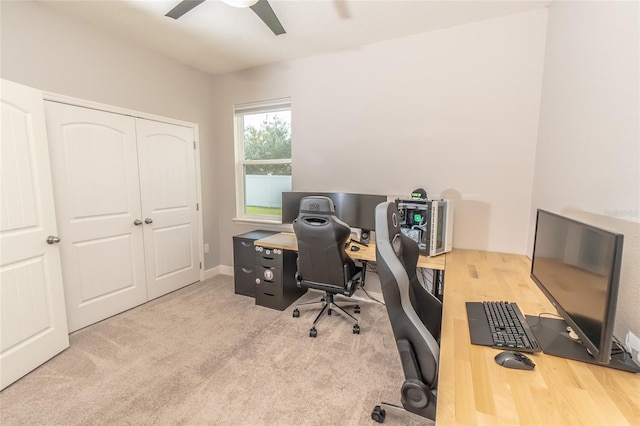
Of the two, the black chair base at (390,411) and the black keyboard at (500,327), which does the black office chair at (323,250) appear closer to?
the black chair base at (390,411)

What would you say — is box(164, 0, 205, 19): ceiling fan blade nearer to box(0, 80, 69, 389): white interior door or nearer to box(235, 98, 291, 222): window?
box(0, 80, 69, 389): white interior door

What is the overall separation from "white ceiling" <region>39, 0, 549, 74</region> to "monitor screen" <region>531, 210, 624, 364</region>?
1890 mm

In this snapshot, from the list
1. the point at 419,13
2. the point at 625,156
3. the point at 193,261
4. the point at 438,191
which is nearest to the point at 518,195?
the point at 438,191

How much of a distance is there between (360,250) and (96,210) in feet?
8.02

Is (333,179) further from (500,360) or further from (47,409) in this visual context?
(47,409)

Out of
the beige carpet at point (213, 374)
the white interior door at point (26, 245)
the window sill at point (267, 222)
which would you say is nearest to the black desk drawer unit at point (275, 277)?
the beige carpet at point (213, 374)

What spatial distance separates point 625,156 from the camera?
3.80ft

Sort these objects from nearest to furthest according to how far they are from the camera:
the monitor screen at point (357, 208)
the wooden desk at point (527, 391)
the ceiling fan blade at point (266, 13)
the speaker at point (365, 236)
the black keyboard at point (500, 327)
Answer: the wooden desk at point (527, 391) → the black keyboard at point (500, 327) → the ceiling fan blade at point (266, 13) → the monitor screen at point (357, 208) → the speaker at point (365, 236)

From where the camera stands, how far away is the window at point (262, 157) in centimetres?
344

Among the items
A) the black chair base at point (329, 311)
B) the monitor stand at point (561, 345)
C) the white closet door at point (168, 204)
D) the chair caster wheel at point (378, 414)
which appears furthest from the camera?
the white closet door at point (168, 204)

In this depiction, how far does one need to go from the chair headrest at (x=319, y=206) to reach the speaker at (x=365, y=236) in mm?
658

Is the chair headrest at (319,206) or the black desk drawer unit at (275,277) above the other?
the chair headrest at (319,206)

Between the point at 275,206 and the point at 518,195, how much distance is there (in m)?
2.59

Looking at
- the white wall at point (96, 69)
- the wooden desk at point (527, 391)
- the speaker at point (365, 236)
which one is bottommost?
the wooden desk at point (527, 391)
